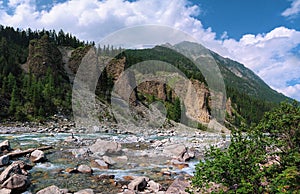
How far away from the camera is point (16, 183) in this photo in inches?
455

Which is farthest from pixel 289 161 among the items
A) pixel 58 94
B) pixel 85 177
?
pixel 58 94

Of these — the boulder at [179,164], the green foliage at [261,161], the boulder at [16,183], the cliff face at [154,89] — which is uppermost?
the cliff face at [154,89]

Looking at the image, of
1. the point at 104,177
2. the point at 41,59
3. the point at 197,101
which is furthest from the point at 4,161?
the point at 197,101

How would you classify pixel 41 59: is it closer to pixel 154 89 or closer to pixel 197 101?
pixel 154 89

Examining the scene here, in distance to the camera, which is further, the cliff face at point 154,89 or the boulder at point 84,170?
the cliff face at point 154,89

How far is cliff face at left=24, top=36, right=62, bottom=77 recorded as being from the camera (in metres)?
68.7

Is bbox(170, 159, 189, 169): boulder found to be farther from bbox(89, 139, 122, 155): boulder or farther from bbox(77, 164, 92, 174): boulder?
bbox(77, 164, 92, 174): boulder

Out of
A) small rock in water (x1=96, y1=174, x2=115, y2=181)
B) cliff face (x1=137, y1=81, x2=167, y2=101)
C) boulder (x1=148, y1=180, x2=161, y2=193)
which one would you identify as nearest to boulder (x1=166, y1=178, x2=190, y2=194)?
boulder (x1=148, y1=180, x2=161, y2=193)

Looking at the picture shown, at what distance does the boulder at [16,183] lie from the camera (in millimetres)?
11281

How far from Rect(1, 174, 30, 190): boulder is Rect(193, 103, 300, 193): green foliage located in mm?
8845

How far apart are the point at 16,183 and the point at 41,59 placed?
215 ft

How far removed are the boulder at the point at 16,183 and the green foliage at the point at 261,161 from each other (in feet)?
29.0

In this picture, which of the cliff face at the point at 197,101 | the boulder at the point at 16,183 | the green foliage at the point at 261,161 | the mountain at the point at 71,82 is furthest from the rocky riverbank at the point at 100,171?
the cliff face at the point at 197,101

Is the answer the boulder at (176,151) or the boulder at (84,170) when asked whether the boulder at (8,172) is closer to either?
the boulder at (84,170)
